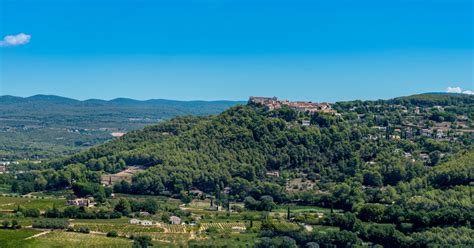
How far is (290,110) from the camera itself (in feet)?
307

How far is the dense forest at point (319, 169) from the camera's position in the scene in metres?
50.2

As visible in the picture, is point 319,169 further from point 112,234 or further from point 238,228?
point 112,234

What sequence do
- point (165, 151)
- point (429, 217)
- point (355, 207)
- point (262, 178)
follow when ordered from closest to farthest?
1. point (429, 217)
2. point (355, 207)
3. point (262, 178)
4. point (165, 151)

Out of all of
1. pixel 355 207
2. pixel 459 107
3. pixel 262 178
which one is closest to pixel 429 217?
pixel 355 207

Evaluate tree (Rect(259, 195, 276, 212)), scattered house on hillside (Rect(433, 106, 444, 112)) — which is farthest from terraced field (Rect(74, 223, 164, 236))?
scattered house on hillside (Rect(433, 106, 444, 112))

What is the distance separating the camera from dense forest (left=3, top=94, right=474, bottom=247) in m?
50.2

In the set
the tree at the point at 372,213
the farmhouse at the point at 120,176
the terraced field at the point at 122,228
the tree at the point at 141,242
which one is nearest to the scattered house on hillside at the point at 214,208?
the terraced field at the point at 122,228

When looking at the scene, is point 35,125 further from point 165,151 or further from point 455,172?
point 455,172

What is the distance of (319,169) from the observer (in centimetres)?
7806

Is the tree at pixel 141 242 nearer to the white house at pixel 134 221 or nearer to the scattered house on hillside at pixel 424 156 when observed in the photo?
the white house at pixel 134 221

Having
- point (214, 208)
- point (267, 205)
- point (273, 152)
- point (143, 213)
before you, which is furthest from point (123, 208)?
point (273, 152)

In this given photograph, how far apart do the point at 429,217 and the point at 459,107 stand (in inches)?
2324

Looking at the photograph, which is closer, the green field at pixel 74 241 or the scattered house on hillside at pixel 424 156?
the green field at pixel 74 241

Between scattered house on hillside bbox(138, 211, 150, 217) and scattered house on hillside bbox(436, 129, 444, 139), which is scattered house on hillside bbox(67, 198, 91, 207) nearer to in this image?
scattered house on hillside bbox(138, 211, 150, 217)
